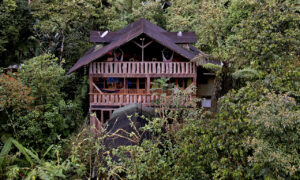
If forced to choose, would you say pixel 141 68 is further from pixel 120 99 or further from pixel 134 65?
pixel 120 99

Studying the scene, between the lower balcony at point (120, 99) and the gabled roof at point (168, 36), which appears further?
the gabled roof at point (168, 36)

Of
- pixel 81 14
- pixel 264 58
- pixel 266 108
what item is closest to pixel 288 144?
pixel 266 108

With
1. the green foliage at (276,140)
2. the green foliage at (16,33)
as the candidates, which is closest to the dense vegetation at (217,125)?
the green foliage at (276,140)

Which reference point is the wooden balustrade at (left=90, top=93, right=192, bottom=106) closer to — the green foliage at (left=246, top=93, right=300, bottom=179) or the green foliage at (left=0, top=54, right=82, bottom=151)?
the green foliage at (left=0, top=54, right=82, bottom=151)

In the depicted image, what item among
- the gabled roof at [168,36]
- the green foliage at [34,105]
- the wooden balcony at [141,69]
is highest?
the gabled roof at [168,36]

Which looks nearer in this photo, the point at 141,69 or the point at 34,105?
the point at 34,105

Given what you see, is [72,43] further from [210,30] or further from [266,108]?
[266,108]

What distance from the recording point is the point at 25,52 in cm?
2064

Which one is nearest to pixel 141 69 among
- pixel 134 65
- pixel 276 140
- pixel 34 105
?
pixel 134 65

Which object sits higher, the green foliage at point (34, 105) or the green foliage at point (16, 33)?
the green foliage at point (16, 33)

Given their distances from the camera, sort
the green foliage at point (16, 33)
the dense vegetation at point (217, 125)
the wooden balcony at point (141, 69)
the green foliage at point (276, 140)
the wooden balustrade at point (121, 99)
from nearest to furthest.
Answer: the green foliage at point (276, 140), the dense vegetation at point (217, 125), the wooden balcony at point (141, 69), the wooden balustrade at point (121, 99), the green foliage at point (16, 33)

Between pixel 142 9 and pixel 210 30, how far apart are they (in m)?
7.58

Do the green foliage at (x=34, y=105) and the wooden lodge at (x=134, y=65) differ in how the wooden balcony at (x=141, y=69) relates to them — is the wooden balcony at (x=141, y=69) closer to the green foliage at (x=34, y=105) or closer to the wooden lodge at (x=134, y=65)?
the wooden lodge at (x=134, y=65)

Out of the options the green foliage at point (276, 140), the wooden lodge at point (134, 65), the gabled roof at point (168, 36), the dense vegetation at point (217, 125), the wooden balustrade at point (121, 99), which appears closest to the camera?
the green foliage at point (276, 140)
